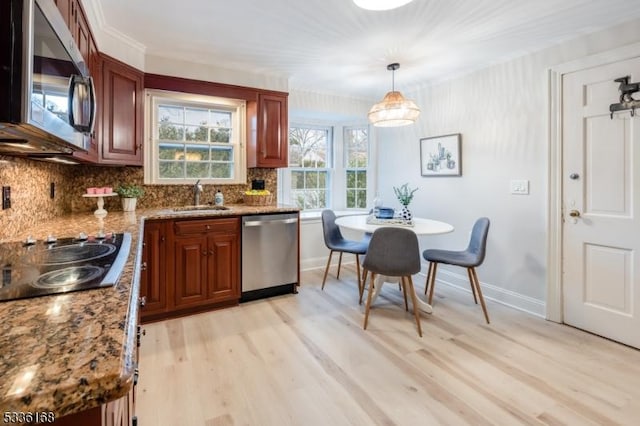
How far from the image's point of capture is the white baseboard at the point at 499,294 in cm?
289

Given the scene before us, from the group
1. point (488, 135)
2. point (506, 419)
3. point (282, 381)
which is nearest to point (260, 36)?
point (488, 135)

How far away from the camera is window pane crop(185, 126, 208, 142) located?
3449 mm

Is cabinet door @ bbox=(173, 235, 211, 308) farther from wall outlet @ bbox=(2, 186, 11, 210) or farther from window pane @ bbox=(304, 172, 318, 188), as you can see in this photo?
window pane @ bbox=(304, 172, 318, 188)

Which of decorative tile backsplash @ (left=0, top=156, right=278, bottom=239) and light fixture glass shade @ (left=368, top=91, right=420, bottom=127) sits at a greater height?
light fixture glass shade @ (left=368, top=91, right=420, bottom=127)

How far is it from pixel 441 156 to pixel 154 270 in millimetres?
3153

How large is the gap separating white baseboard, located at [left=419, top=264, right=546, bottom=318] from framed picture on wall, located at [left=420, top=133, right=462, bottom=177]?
1.14 meters

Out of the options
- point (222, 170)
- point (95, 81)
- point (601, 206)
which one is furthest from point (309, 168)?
point (601, 206)

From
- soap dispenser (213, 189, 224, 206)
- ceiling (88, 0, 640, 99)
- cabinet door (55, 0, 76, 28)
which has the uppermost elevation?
ceiling (88, 0, 640, 99)

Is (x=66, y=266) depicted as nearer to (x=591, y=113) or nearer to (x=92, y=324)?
(x=92, y=324)

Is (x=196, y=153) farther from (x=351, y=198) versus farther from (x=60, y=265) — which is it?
(x=60, y=265)

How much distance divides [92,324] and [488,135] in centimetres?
350

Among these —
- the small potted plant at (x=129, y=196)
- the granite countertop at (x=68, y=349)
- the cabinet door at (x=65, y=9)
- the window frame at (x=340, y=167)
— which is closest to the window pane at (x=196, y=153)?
the small potted plant at (x=129, y=196)

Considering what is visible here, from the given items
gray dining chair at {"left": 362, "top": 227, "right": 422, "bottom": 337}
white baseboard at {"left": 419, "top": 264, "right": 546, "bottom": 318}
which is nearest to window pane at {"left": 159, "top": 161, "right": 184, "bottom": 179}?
gray dining chair at {"left": 362, "top": 227, "right": 422, "bottom": 337}

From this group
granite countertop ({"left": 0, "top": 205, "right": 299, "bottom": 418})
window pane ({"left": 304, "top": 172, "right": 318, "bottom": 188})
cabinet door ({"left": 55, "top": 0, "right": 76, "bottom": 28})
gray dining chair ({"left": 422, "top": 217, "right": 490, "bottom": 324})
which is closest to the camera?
granite countertop ({"left": 0, "top": 205, "right": 299, "bottom": 418})
